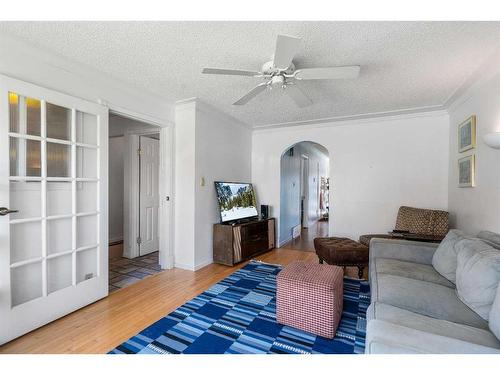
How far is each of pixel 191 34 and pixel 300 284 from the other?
6.73ft

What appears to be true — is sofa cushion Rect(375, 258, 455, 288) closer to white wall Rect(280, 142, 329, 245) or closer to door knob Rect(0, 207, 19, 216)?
white wall Rect(280, 142, 329, 245)

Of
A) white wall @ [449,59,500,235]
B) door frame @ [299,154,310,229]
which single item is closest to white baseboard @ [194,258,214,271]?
white wall @ [449,59,500,235]

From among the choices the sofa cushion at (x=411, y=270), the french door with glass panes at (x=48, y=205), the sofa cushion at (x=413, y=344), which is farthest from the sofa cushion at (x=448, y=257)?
the french door with glass panes at (x=48, y=205)

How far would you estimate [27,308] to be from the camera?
1888mm

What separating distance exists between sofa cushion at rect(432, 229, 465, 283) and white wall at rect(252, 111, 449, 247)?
173cm

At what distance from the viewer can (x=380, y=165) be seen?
12.9ft

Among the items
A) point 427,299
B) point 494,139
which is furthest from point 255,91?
point 427,299

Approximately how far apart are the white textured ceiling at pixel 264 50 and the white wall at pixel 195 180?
51 cm

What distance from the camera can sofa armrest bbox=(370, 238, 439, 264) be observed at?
2330 millimetres

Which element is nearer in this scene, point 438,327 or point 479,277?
point 438,327

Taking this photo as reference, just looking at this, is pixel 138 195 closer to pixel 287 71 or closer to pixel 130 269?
pixel 130 269

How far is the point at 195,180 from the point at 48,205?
161cm

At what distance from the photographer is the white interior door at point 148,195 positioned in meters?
3.96

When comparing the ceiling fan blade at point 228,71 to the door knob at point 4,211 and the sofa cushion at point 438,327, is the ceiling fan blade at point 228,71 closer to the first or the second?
the door knob at point 4,211
